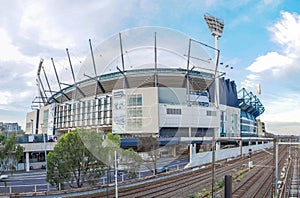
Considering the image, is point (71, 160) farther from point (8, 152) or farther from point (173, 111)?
point (173, 111)

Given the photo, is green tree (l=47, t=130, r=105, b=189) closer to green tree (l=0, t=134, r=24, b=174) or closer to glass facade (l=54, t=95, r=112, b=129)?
green tree (l=0, t=134, r=24, b=174)

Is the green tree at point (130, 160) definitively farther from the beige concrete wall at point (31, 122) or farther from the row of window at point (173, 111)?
the beige concrete wall at point (31, 122)

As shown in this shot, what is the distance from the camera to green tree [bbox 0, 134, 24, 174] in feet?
35.9

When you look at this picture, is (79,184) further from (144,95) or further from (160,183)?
(144,95)

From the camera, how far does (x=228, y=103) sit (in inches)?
2060

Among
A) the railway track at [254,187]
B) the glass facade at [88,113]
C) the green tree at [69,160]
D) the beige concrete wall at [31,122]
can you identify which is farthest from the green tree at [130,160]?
the beige concrete wall at [31,122]

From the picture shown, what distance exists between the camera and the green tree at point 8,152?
431 inches

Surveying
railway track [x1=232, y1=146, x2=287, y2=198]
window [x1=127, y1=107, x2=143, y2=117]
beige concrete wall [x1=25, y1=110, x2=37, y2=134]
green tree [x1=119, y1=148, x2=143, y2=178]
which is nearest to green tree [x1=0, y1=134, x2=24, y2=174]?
green tree [x1=119, y1=148, x2=143, y2=178]

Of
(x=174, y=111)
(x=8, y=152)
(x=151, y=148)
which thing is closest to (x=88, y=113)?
(x=174, y=111)

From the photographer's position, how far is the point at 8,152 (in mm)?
10984

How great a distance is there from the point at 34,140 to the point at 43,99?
31989 millimetres

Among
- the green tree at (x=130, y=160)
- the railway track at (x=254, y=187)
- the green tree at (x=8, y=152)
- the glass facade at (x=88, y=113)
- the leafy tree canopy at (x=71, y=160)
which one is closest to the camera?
the green tree at (x=8, y=152)

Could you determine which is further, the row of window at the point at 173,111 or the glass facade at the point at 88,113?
the glass facade at the point at 88,113

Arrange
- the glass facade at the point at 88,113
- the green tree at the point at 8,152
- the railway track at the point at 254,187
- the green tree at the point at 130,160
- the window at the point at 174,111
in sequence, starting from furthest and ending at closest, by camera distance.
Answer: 1. the glass facade at the point at 88,113
2. the window at the point at 174,111
3. the railway track at the point at 254,187
4. the green tree at the point at 130,160
5. the green tree at the point at 8,152
